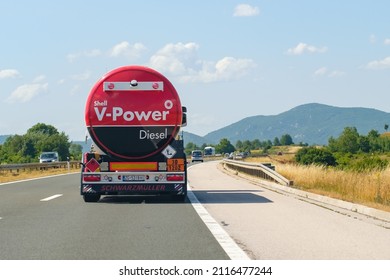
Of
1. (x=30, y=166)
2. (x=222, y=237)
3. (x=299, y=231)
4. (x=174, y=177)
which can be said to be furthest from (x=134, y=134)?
(x=30, y=166)

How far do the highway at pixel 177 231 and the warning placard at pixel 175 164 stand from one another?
88 centimetres

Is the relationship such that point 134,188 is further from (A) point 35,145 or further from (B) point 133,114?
(A) point 35,145

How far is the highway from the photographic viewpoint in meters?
8.64

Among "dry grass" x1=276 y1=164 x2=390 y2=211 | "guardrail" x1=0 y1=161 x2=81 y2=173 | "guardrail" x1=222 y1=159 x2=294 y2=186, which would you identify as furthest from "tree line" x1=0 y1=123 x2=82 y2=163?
"dry grass" x1=276 y1=164 x2=390 y2=211

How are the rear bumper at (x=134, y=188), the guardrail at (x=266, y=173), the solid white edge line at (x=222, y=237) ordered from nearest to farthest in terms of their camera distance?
the solid white edge line at (x=222, y=237), the rear bumper at (x=134, y=188), the guardrail at (x=266, y=173)

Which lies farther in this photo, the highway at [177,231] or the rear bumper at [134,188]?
the rear bumper at [134,188]

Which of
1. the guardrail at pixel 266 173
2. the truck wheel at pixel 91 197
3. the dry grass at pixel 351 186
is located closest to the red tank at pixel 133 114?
the truck wheel at pixel 91 197

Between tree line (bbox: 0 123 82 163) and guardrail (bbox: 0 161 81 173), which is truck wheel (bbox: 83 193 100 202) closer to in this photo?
guardrail (bbox: 0 161 81 173)

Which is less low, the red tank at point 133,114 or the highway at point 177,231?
the red tank at point 133,114

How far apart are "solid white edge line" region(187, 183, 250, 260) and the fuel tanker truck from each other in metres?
1.63

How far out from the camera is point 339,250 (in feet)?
29.1

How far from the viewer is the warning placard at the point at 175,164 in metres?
16.8

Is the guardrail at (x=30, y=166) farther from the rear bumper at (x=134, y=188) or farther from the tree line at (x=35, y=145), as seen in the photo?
the tree line at (x=35, y=145)
